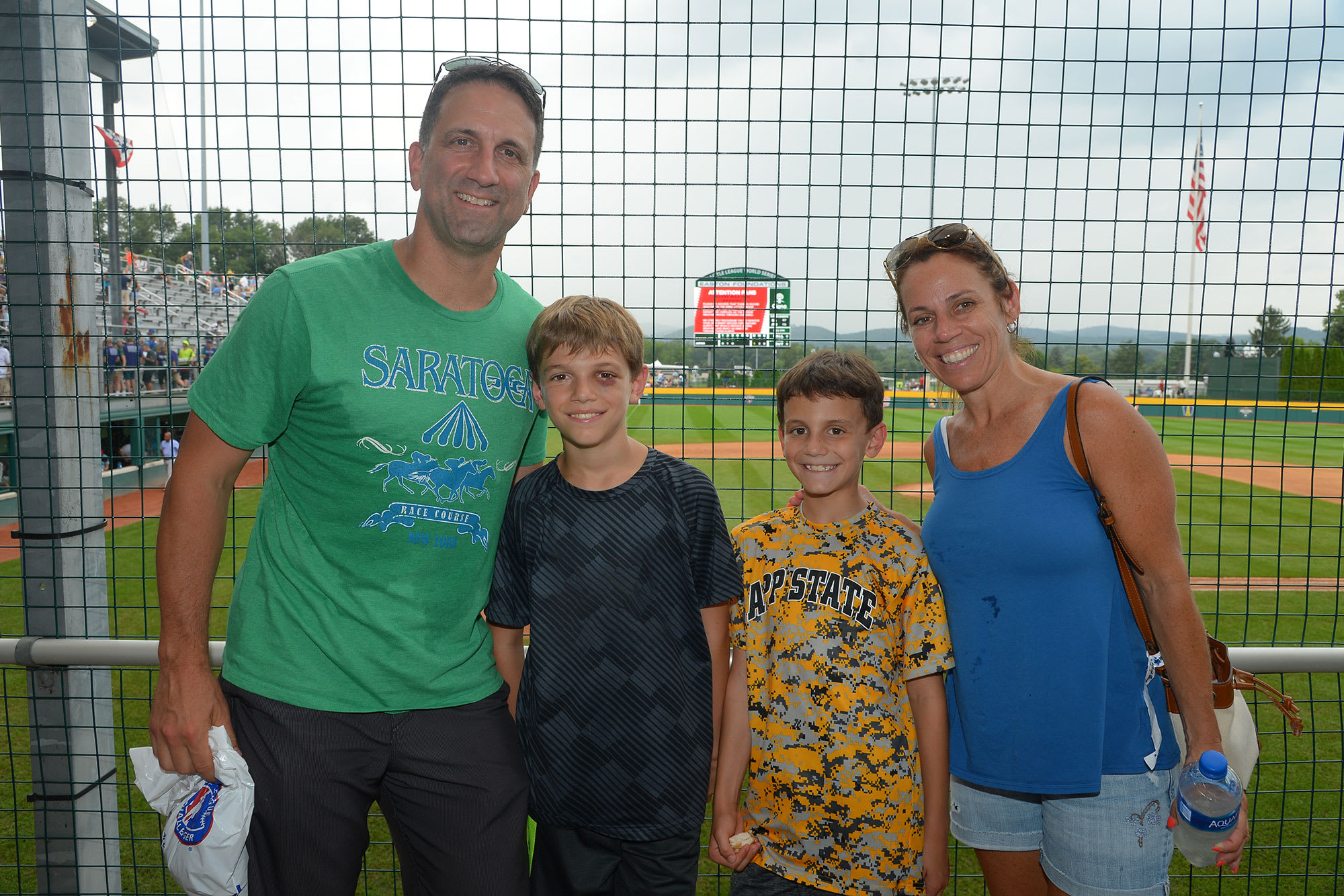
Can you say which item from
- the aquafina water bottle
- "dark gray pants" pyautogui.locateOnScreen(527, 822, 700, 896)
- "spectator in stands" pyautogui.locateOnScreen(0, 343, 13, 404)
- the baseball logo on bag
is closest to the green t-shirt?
the baseball logo on bag

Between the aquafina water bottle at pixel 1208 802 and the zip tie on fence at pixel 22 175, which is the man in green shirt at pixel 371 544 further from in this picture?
the aquafina water bottle at pixel 1208 802

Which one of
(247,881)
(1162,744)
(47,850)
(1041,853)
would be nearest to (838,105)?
(1162,744)

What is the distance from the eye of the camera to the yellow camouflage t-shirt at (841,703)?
6.00ft

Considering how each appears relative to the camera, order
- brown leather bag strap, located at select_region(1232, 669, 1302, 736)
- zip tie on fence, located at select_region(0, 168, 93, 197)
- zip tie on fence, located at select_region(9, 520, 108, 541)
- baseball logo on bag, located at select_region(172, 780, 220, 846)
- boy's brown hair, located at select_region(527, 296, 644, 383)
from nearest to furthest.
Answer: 1. baseball logo on bag, located at select_region(172, 780, 220, 846)
2. boy's brown hair, located at select_region(527, 296, 644, 383)
3. brown leather bag strap, located at select_region(1232, 669, 1302, 736)
4. zip tie on fence, located at select_region(0, 168, 93, 197)
5. zip tie on fence, located at select_region(9, 520, 108, 541)

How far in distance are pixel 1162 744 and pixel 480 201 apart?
7.36ft

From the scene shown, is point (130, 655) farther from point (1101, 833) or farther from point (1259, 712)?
Answer: point (1259, 712)

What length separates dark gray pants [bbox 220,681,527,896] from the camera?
1849 millimetres

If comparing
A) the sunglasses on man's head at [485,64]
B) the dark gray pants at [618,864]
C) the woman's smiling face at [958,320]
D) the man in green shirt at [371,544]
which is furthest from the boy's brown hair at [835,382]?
the dark gray pants at [618,864]

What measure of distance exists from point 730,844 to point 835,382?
4.12ft

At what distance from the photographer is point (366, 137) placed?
8.55ft

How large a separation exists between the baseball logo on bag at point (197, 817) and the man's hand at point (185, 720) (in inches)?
1.5

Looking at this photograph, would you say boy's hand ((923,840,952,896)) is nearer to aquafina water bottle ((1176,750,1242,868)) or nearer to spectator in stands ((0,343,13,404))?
aquafina water bottle ((1176,750,1242,868))

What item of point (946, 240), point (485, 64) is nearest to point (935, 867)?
point (946, 240)

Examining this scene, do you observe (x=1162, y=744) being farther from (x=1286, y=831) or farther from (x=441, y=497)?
(x=1286, y=831)
